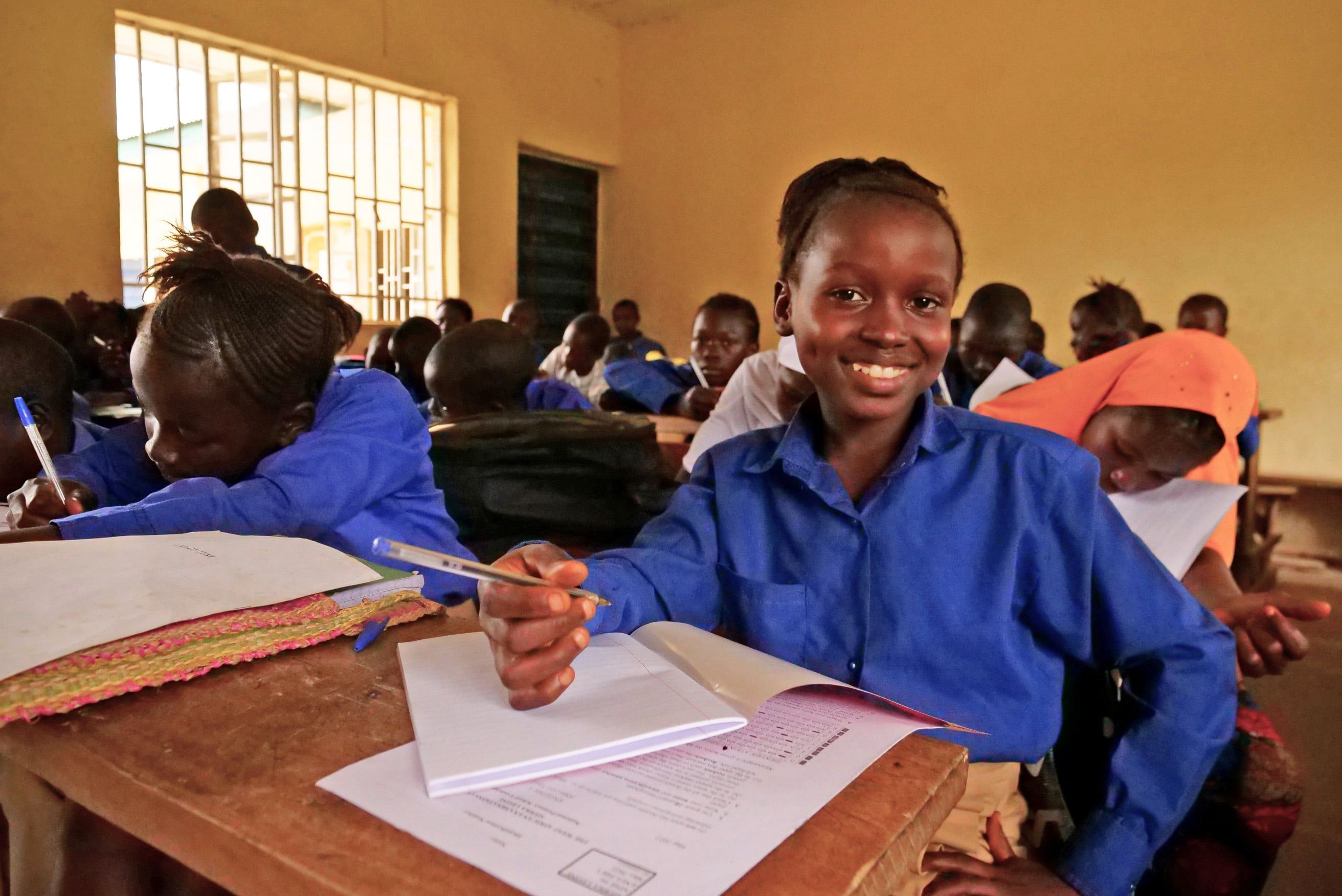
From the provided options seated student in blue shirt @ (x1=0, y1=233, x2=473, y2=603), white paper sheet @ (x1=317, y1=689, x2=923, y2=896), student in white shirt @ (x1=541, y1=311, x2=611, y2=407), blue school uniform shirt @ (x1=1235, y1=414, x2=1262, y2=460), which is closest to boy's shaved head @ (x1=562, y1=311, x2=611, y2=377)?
student in white shirt @ (x1=541, y1=311, x2=611, y2=407)

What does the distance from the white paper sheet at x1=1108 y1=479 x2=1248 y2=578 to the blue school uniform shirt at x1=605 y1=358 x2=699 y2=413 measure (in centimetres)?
225

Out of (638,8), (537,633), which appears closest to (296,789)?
(537,633)

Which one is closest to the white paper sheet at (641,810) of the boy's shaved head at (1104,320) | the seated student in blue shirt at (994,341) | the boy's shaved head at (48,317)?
the seated student in blue shirt at (994,341)

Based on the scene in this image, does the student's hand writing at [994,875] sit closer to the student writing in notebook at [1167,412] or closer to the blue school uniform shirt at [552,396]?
the student writing in notebook at [1167,412]

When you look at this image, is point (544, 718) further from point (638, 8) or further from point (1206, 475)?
point (638, 8)

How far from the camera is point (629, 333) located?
7480 mm

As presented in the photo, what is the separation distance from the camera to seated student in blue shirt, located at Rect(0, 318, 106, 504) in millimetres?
1403

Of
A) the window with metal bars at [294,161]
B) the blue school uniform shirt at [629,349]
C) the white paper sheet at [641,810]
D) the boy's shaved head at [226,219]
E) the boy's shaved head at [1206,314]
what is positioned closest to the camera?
the white paper sheet at [641,810]

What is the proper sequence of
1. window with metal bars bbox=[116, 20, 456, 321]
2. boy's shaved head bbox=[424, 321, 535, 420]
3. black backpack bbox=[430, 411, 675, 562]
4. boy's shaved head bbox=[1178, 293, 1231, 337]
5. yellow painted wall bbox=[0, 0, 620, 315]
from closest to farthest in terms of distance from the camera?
black backpack bbox=[430, 411, 675, 562] < boy's shaved head bbox=[424, 321, 535, 420] < yellow painted wall bbox=[0, 0, 620, 315] < window with metal bars bbox=[116, 20, 456, 321] < boy's shaved head bbox=[1178, 293, 1231, 337]

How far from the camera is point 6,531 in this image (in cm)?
91

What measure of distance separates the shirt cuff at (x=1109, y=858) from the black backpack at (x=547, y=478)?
119cm

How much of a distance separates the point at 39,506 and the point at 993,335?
2.56 meters

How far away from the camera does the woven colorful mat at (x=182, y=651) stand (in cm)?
59

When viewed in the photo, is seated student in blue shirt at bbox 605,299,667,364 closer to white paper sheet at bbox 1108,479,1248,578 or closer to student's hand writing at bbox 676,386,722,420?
student's hand writing at bbox 676,386,722,420
